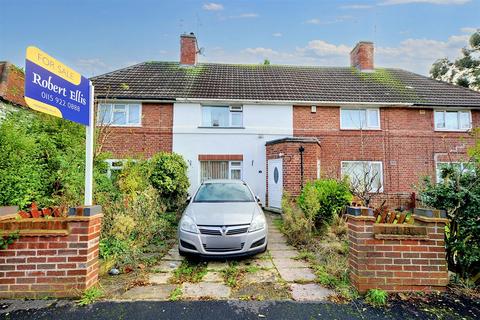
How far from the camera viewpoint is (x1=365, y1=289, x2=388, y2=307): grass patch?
278cm

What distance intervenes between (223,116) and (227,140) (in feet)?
4.15

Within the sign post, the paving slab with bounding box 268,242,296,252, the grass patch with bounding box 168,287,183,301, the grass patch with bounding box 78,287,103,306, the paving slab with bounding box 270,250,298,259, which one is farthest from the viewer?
the paving slab with bounding box 268,242,296,252

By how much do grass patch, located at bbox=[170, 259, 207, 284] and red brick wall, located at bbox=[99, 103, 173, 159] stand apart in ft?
24.1

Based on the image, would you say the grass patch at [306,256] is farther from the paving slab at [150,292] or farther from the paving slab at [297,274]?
the paving slab at [150,292]

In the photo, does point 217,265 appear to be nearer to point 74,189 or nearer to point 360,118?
point 74,189

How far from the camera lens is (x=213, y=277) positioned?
3.59m

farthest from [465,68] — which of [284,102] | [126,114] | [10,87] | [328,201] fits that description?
[10,87]

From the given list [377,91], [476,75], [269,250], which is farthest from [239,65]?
[476,75]

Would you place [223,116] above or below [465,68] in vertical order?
below

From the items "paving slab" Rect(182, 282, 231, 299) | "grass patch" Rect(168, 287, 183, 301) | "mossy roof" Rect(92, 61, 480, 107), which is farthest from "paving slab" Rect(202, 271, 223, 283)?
"mossy roof" Rect(92, 61, 480, 107)

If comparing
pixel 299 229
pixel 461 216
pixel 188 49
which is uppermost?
pixel 188 49

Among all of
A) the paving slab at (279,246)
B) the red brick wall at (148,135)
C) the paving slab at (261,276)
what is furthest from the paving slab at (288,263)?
the red brick wall at (148,135)

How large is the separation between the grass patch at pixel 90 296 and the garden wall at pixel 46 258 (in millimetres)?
63

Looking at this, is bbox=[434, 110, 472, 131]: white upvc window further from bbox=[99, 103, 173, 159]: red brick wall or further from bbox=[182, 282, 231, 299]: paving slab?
bbox=[182, 282, 231, 299]: paving slab
